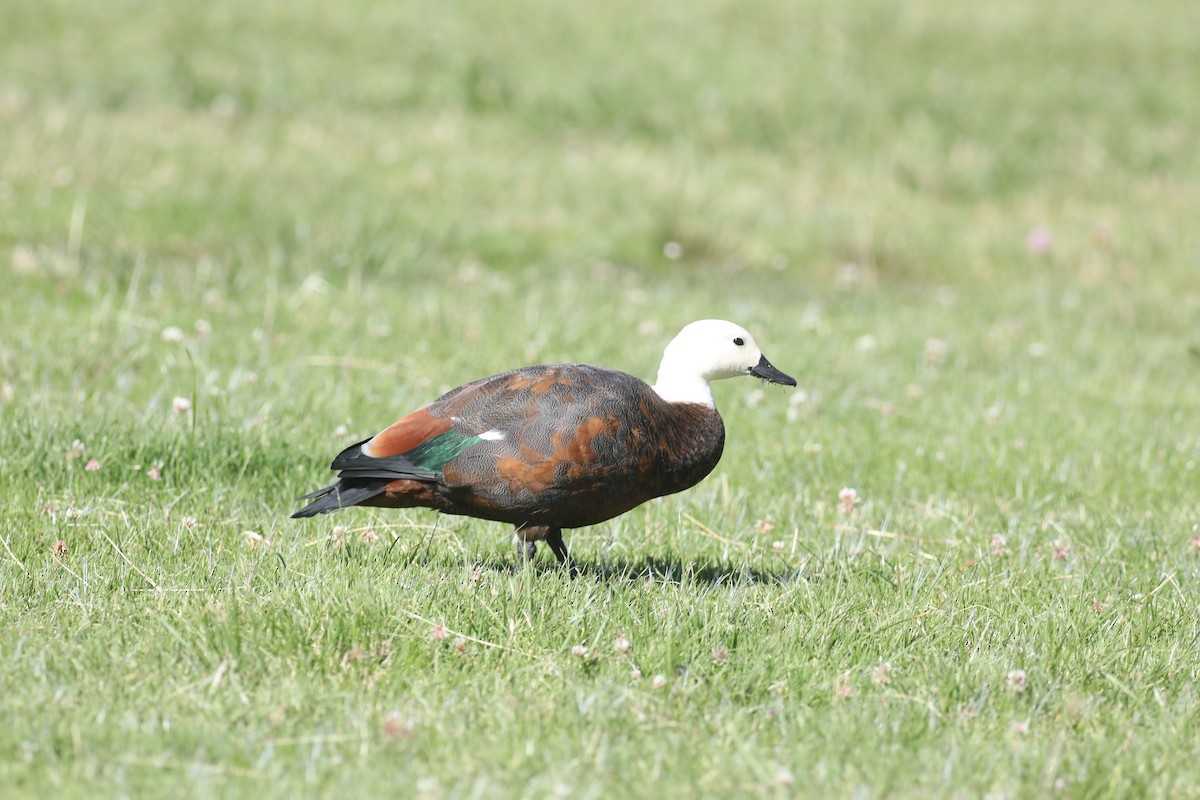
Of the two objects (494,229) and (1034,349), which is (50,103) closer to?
(494,229)

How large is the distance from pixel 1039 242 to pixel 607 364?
6006mm

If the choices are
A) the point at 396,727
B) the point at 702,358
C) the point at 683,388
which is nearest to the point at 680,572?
the point at 683,388

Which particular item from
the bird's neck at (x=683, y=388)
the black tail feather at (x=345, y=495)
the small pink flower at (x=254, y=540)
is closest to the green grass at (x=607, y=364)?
the small pink flower at (x=254, y=540)

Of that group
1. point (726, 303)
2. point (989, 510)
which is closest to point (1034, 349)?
point (726, 303)

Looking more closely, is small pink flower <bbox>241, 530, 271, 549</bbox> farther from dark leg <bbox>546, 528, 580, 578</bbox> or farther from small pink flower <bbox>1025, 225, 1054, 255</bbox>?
small pink flower <bbox>1025, 225, 1054, 255</bbox>

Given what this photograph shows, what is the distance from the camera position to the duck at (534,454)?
461cm

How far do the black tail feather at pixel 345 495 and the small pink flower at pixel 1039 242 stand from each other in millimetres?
9082


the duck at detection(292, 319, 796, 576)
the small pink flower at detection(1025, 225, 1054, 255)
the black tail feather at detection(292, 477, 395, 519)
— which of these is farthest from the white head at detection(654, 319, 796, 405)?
the small pink flower at detection(1025, 225, 1054, 255)

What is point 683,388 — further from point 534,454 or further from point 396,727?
point 396,727

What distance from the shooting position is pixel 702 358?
5.14 m

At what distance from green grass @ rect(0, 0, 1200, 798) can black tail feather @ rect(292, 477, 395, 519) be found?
208 millimetres

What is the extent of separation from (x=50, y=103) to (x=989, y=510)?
10075 mm

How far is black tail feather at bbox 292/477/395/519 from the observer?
4641 mm

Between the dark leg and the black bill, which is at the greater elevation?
the black bill
